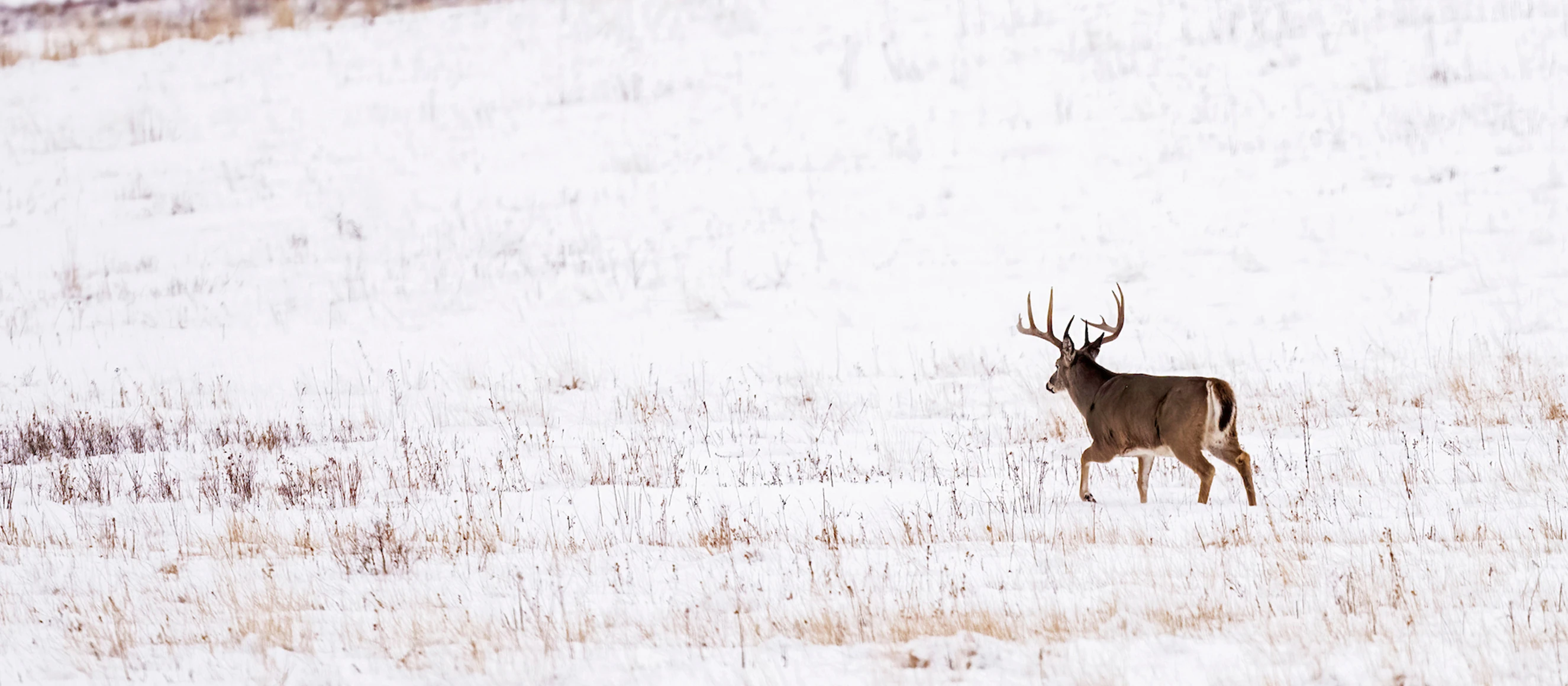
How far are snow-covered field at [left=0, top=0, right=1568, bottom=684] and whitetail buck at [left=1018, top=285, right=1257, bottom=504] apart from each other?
25cm

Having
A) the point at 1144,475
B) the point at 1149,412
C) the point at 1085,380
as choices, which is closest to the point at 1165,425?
the point at 1149,412

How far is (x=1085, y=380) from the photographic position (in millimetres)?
7582

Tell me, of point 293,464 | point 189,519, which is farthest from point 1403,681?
point 293,464

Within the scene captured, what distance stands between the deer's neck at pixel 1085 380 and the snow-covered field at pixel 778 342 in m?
0.52

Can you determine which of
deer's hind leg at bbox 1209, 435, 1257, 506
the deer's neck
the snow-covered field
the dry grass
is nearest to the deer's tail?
deer's hind leg at bbox 1209, 435, 1257, 506

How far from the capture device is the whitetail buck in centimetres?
642

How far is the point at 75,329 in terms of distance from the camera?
47.1 ft

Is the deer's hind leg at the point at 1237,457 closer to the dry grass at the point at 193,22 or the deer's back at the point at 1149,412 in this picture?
the deer's back at the point at 1149,412

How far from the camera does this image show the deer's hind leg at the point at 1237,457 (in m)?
6.47

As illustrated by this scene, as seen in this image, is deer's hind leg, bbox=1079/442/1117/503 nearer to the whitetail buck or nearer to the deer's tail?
the whitetail buck

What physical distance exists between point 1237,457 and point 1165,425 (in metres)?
0.40

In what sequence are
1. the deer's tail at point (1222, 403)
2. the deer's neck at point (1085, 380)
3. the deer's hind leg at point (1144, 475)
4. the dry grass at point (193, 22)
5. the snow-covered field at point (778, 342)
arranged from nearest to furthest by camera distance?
1. the snow-covered field at point (778, 342)
2. the deer's tail at point (1222, 403)
3. the deer's hind leg at point (1144, 475)
4. the deer's neck at point (1085, 380)
5. the dry grass at point (193, 22)

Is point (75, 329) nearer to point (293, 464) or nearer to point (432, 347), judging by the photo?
point (432, 347)

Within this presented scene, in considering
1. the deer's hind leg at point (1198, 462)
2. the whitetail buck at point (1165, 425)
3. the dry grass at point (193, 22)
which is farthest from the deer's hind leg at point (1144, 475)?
the dry grass at point (193, 22)
